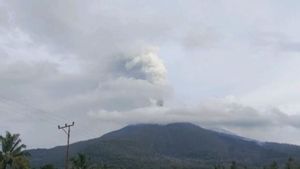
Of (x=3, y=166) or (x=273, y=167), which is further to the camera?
(x=273, y=167)

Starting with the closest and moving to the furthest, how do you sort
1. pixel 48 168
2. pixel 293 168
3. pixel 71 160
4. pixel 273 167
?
pixel 48 168 → pixel 71 160 → pixel 273 167 → pixel 293 168

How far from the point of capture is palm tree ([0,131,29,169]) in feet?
238

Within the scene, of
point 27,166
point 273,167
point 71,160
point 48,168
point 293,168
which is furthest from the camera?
point 293,168

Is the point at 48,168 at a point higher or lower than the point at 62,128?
lower

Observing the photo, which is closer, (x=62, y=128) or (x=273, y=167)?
(x=62, y=128)

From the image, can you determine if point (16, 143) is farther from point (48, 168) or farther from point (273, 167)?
point (273, 167)

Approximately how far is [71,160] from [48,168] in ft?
61.8

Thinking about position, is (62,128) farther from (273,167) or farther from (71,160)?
(273,167)

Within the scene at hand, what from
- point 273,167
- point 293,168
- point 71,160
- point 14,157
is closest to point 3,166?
point 14,157

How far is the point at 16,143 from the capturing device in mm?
74250

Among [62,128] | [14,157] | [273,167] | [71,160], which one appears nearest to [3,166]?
[14,157]

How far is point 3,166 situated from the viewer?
239 feet

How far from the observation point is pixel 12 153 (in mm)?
73625

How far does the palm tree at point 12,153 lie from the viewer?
7244cm
